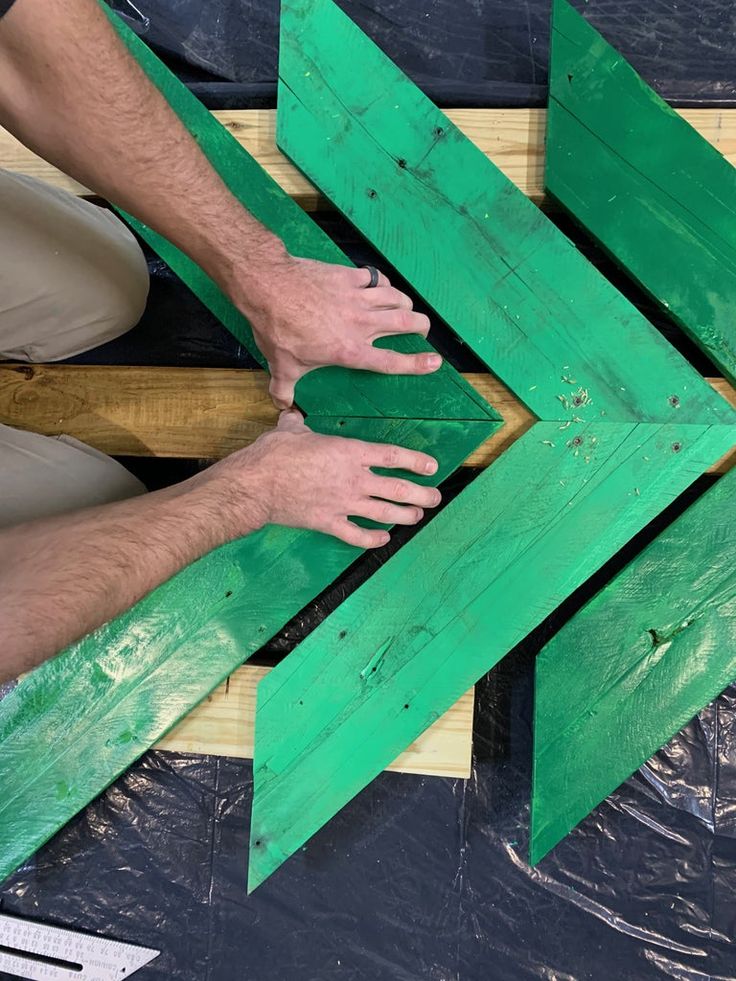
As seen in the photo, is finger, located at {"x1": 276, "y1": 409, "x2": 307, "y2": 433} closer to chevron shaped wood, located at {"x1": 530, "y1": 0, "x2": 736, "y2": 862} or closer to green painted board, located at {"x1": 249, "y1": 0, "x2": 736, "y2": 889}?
green painted board, located at {"x1": 249, "y1": 0, "x2": 736, "y2": 889}

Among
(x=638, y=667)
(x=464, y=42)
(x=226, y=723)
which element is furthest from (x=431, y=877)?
(x=464, y=42)

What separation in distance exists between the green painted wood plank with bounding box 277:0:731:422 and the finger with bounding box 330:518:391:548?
41cm

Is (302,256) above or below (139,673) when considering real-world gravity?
above

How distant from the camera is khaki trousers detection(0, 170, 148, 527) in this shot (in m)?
1.50

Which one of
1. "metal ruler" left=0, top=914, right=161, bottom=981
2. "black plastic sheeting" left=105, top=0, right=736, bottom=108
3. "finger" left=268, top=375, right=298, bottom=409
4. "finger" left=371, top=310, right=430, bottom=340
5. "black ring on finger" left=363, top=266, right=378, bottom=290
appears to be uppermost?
"black plastic sheeting" left=105, top=0, right=736, bottom=108

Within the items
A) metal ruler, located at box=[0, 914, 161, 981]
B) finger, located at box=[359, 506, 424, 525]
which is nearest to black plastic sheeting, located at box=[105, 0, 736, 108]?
finger, located at box=[359, 506, 424, 525]

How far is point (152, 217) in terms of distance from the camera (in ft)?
4.37

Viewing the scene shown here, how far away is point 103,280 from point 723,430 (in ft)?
A: 4.40

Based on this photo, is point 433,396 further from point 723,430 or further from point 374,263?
point 723,430

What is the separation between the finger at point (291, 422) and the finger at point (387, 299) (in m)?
0.28

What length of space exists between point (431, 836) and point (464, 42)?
1850mm

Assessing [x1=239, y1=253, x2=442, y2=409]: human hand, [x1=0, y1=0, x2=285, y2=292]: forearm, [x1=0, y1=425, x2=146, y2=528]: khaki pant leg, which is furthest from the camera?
[x1=0, y1=425, x2=146, y2=528]: khaki pant leg

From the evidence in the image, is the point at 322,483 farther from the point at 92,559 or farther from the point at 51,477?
the point at 51,477

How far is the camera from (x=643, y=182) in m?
1.47
